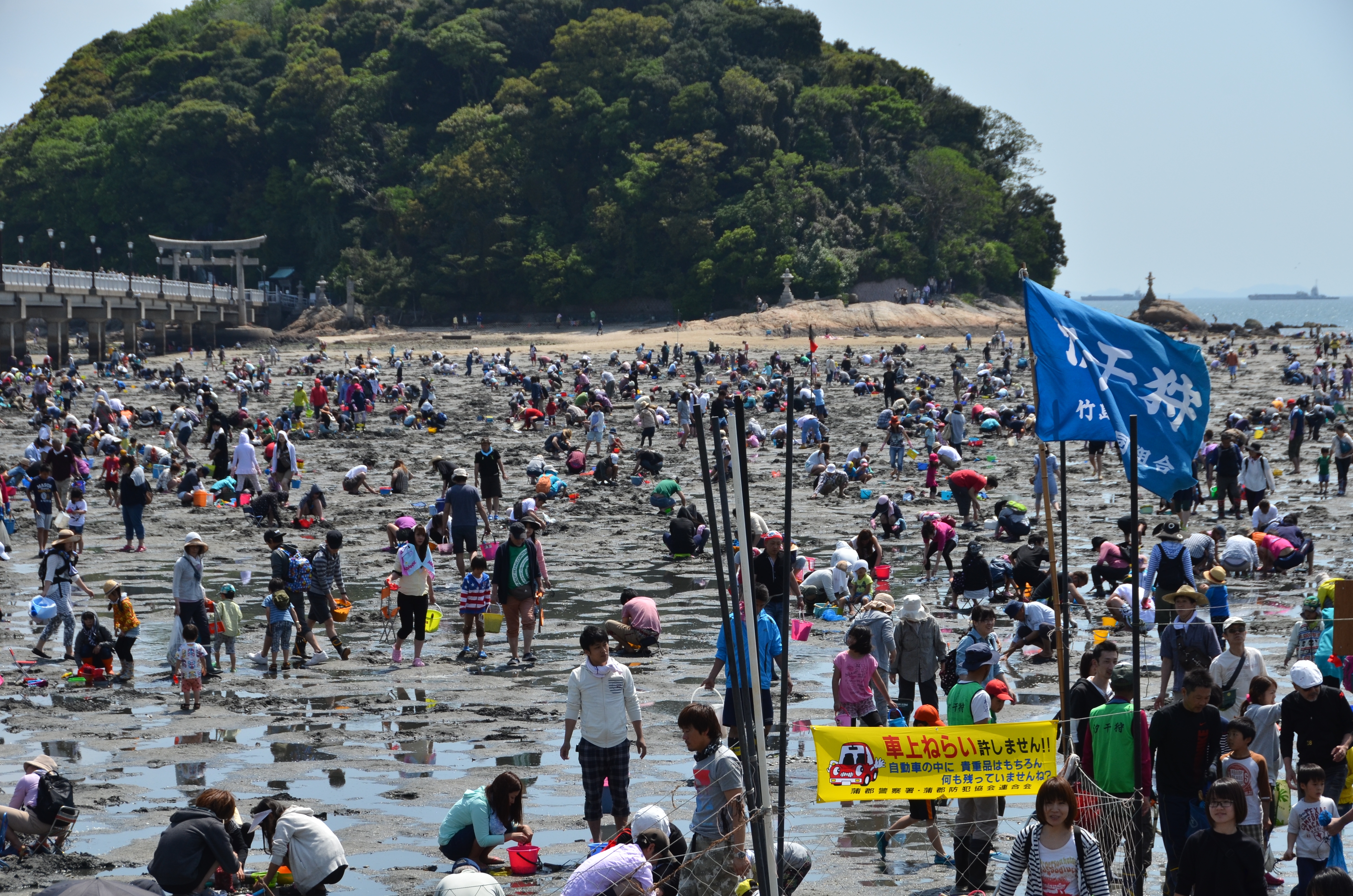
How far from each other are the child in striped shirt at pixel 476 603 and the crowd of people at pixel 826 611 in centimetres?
2

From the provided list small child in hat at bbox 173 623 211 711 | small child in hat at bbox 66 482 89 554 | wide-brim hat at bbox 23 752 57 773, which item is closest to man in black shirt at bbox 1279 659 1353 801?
wide-brim hat at bbox 23 752 57 773

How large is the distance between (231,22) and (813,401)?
84.2 meters

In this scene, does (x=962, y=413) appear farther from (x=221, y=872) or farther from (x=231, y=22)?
(x=231, y=22)

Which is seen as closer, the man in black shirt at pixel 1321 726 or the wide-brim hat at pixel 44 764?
the man in black shirt at pixel 1321 726

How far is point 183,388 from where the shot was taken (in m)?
40.5

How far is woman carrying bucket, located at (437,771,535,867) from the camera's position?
721 centimetres

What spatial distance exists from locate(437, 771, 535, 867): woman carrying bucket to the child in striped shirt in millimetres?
6046

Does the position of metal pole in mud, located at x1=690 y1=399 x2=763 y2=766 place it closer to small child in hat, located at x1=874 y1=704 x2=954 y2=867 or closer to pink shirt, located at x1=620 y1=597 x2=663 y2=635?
small child in hat, located at x1=874 y1=704 x2=954 y2=867

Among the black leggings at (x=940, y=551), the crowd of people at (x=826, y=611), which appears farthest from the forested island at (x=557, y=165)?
the black leggings at (x=940, y=551)

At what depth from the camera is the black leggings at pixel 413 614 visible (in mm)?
13016

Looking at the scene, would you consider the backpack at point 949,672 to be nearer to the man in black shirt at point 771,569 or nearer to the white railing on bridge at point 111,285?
the man in black shirt at point 771,569

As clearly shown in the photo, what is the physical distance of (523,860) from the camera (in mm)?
7676

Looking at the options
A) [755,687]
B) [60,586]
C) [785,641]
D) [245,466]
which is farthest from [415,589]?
[245,466]

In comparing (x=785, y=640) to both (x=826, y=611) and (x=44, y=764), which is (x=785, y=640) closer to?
(x=44, y=764)
